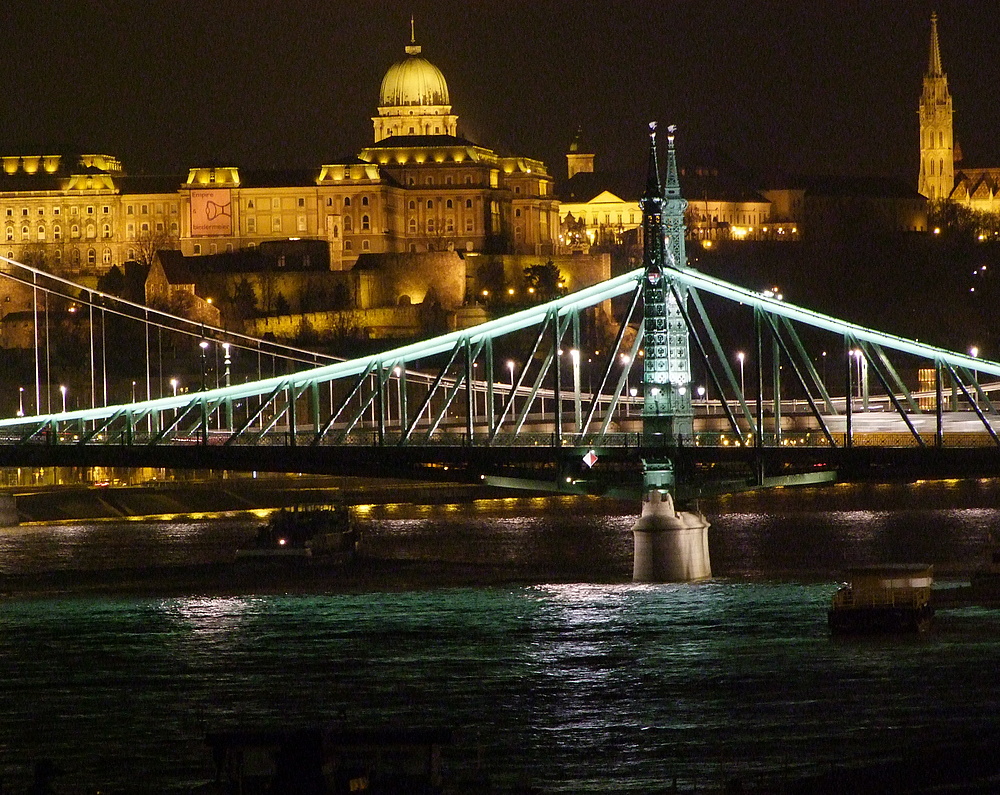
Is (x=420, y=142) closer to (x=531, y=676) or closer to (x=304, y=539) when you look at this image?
(x=304, y=539)

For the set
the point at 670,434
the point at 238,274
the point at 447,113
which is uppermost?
the point at 447,113

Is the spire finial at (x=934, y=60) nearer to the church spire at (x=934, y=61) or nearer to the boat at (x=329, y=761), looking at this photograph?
the church spire at (x=934, y=61)

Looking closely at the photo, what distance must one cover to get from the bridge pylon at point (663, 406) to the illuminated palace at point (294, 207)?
99.1 m

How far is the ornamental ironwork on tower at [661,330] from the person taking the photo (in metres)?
51.6

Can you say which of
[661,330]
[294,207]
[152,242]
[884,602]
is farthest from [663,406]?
[152,242]

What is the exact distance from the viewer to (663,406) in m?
51.8

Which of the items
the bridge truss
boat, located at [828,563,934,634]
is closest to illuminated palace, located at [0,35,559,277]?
the bridge truss

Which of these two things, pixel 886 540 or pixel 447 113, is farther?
pixel 447 113

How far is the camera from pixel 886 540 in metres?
69.4

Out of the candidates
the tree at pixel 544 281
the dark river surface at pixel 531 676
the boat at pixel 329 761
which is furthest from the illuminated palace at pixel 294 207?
the boat at pixel 329 761

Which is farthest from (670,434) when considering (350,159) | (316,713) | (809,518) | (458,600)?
(350,159)

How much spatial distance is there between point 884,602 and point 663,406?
8028 millimetres

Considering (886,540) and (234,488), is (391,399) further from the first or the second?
(886,540)

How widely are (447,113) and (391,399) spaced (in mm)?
80818
